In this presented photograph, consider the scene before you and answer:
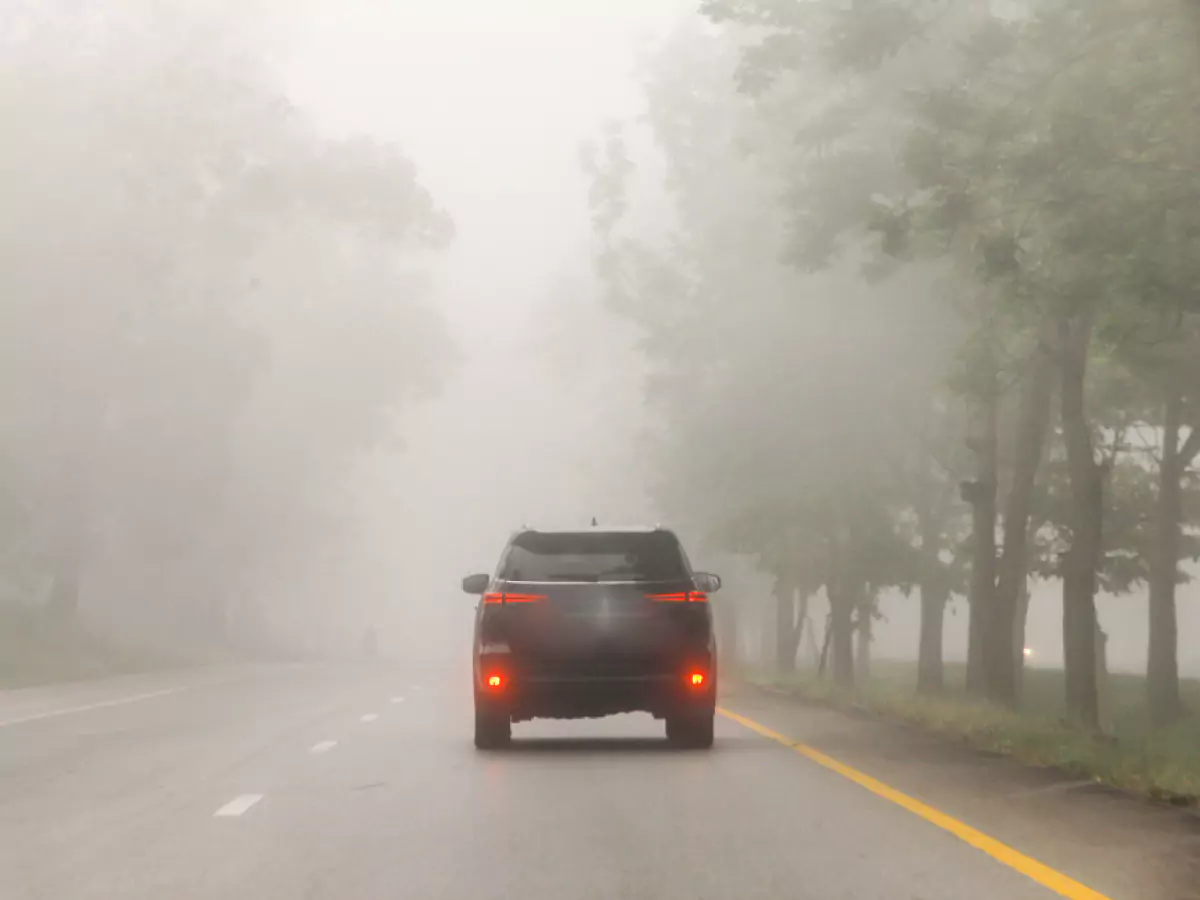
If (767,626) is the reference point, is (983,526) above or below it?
above

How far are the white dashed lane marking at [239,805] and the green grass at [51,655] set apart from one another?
24083 millimetres

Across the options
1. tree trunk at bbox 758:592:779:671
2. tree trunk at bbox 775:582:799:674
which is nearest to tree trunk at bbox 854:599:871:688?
tree trunk at bbox 775:582:799:674

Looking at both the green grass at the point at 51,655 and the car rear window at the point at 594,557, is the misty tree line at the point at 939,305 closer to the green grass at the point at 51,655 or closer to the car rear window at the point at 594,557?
the car rear window at the point at 594,557

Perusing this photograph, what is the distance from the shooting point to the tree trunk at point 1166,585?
104 feet

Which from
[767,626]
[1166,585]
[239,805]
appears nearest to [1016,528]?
[1166,585]

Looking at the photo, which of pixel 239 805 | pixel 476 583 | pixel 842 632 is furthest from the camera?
pixel 842 632

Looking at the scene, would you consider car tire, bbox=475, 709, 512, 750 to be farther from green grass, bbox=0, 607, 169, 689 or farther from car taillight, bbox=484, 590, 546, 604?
green grass, bbox=0, 607, 169, 689

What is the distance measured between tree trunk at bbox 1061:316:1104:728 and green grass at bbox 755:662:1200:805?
0.52m

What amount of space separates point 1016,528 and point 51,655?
2535cm

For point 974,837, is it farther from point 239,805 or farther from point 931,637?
point 931,637

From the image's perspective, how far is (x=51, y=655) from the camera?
45.1 meters

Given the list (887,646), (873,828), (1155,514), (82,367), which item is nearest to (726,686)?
(1155,514)

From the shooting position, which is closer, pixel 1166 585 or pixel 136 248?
pixel 1166 585

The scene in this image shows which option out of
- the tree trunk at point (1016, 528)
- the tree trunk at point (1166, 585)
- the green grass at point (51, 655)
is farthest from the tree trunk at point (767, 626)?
the tree trunk at point (1016, 528)
